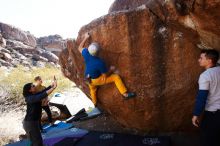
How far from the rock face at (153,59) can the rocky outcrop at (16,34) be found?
29.1 m

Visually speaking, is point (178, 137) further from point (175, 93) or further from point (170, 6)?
point (170, 6)

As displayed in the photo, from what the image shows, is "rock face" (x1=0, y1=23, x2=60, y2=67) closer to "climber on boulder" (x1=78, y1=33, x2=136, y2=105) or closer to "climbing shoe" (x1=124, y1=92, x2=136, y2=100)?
"climber on boulder" (x1=78, y1=33, x2=136, y2=105)

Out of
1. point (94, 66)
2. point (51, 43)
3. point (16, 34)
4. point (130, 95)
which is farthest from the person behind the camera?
point (51, 43)

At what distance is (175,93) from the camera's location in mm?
5734

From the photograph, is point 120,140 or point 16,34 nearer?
point 120,140

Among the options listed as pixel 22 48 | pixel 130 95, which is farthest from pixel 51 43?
pixel 130 95

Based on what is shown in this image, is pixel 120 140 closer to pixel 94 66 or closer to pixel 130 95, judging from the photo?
pixel 130 95

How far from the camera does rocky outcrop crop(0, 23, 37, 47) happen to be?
106 ft

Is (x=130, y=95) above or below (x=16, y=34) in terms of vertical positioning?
below

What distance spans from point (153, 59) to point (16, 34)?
31510 mm

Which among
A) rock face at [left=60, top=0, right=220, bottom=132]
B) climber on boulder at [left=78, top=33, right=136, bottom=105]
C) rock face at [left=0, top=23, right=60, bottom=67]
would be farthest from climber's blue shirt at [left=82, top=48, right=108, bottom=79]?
rock face at [left=0, top=23, right=60, bottom=67]

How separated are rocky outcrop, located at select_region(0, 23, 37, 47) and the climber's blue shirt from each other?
29328 mm

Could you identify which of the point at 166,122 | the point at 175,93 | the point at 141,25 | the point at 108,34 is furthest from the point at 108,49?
the point at 166,122

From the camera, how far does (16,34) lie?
33688mm
